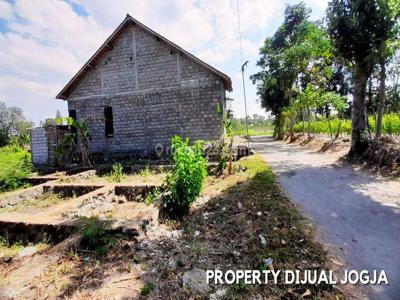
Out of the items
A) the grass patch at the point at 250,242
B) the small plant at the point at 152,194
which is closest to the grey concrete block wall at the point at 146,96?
the small plant at the point at 152,194

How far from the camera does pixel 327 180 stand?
305 inches

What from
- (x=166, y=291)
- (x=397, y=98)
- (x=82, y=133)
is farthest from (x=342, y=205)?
(x=397, y=98)

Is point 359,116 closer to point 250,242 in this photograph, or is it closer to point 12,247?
point 250,242

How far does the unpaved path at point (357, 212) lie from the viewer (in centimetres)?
345

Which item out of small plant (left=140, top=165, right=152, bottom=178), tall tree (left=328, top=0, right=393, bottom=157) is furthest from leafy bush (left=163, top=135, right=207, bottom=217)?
tall tree (left=328, top=0, right=393, bottom=157)

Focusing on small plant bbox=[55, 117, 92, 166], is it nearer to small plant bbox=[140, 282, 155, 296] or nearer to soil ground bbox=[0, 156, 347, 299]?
soil ground bbox=[0, 156, 347, 299]

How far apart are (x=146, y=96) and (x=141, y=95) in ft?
1.01

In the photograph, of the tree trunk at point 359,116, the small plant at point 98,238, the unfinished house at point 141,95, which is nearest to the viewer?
the small plant at point 98,238

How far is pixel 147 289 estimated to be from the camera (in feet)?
10.3

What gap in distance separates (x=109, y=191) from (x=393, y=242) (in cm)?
689

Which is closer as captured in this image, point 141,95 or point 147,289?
point 147,289

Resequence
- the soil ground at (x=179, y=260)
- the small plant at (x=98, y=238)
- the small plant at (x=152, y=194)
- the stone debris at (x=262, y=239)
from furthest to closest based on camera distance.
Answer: the small plant at (x=152, y=194)
the small plant at (x=98, y=238)
the stone debris at (x=262, y=239)
the soil ground at (x=179, y=260)

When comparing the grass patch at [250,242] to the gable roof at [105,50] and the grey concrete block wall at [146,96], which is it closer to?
the grey concrete block wall at [146,96]

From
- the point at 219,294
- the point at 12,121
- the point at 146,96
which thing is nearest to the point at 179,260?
the point at 219,294
